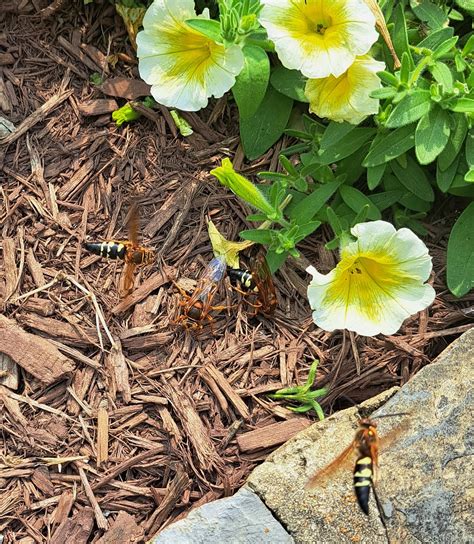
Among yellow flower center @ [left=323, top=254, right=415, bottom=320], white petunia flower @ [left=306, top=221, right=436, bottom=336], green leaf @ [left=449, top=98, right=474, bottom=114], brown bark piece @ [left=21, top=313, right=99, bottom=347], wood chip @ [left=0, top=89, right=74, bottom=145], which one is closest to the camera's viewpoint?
white petunia flower @ [left=306, top=221, right=436, bottom=336]

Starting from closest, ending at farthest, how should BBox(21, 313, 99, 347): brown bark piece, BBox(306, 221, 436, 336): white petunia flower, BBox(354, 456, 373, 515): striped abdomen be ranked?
BBox(354, 456, 373, 515): striped abdomen → BBox(306, 221, 436, 336): white petunia flower → BBox(21, 313, 99, 347): brown bark piece

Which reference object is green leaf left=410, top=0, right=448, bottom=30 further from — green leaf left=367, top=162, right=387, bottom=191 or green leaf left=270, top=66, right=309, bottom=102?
green leaf left=367, top=162, right=387, bottom=191

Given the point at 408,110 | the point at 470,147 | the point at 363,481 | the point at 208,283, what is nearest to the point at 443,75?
the point at 408,110

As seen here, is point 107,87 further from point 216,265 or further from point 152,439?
point 152,439

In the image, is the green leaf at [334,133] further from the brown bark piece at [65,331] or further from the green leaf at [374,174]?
the brown bark piece at [65,331]

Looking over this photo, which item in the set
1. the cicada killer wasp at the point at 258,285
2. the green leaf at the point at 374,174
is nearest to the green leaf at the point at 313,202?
the green leaf at the point at 374,174

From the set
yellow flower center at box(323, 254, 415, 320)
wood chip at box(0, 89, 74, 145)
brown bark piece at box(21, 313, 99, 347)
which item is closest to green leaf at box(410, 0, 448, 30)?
yellow flower center at box(323, 254, 415, 320)

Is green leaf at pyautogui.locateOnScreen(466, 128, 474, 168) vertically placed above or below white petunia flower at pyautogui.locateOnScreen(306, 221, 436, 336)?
above
